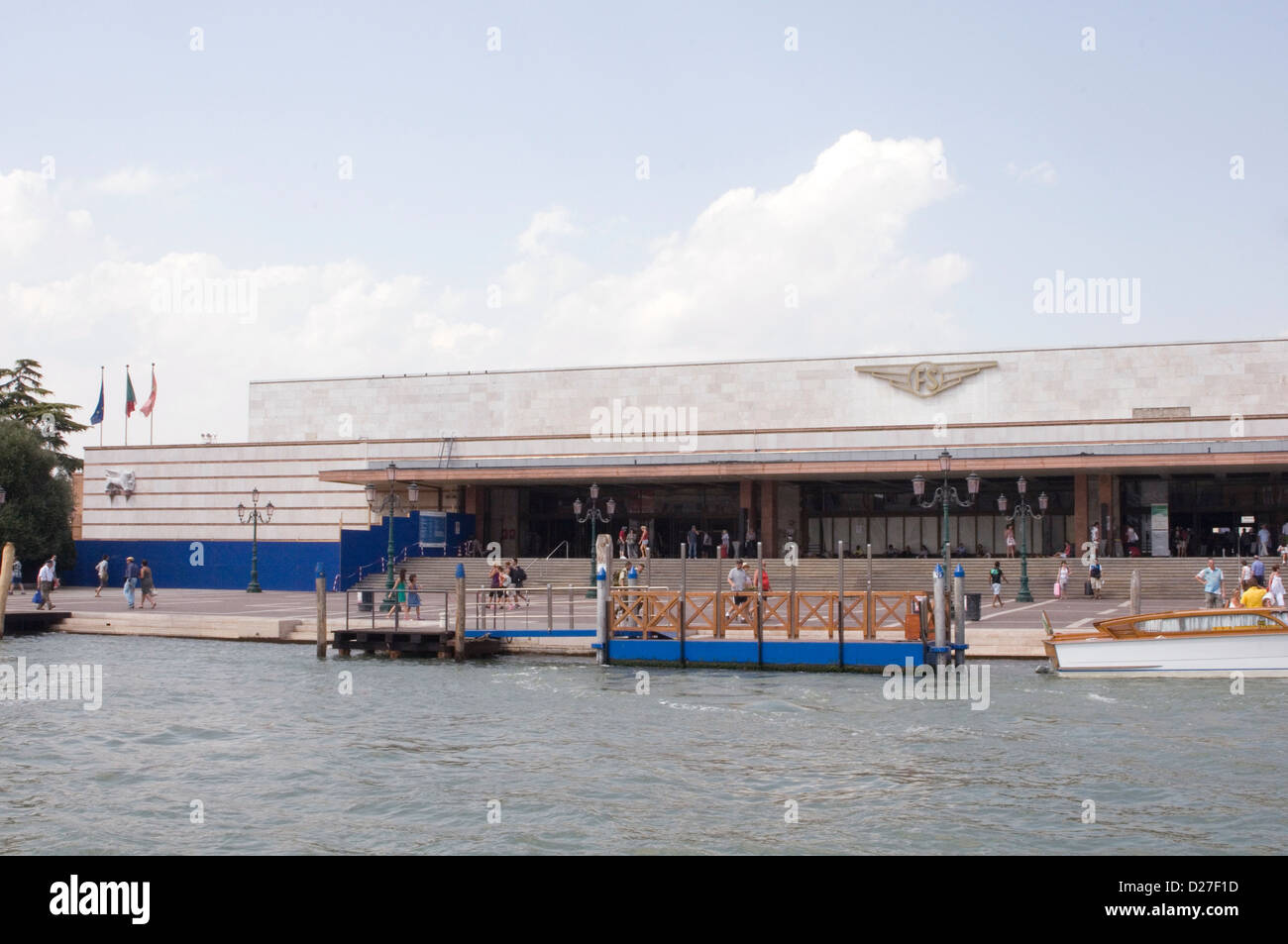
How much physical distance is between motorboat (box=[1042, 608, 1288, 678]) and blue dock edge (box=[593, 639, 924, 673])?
127 inches

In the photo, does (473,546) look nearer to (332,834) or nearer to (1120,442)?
(1120,442)

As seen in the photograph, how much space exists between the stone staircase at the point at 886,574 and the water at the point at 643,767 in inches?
637

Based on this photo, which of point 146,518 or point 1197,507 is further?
point 146,518

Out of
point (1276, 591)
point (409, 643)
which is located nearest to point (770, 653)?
point (409, 643)

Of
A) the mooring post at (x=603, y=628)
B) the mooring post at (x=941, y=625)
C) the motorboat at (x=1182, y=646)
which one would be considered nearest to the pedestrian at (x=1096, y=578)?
the motorboat at (x=1182, y=646)

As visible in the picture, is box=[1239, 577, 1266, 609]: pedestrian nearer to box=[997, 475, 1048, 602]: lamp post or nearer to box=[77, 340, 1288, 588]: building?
box=[997, 475, 1048, 602]: lamp post

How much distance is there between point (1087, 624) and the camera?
30844 mm

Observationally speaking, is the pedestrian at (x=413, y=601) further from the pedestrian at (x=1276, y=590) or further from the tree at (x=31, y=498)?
the tree at (x=31, y=498)

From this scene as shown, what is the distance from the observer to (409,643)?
3041 centimetres

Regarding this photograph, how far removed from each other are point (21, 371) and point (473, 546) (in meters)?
30.2

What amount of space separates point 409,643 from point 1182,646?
17321 millimetres

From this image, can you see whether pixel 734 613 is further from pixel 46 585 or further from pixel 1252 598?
pixel 46 585

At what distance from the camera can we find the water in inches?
527
